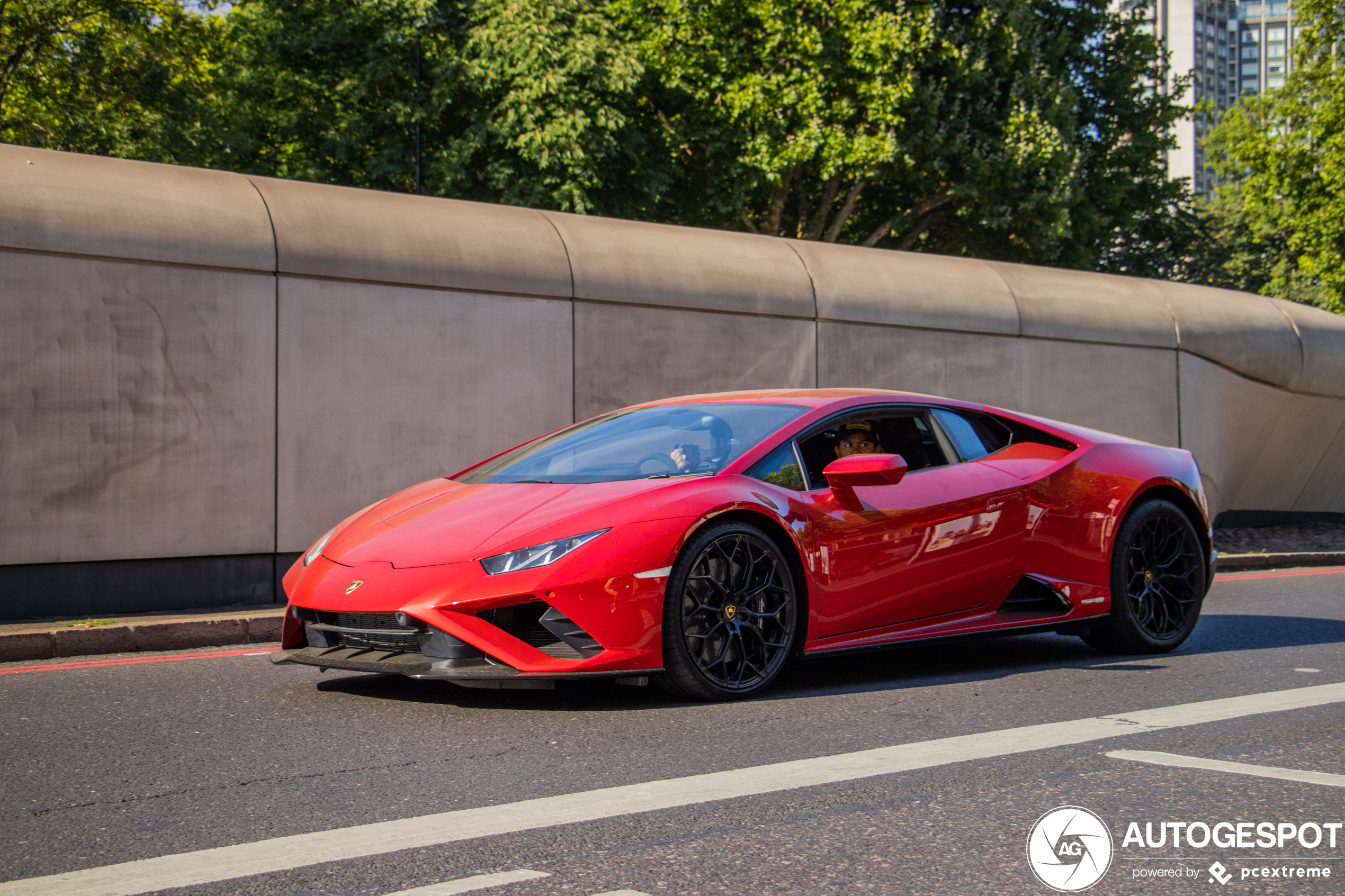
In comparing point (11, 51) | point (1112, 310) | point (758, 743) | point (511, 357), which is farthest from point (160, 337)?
point (11, 51)

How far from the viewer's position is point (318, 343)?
9242 mm

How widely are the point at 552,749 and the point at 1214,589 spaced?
8.02 metres

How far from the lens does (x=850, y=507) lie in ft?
18.1

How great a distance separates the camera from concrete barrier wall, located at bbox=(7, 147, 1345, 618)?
815cm

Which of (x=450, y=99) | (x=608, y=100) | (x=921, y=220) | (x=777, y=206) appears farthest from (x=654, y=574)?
(x=921, y=220)

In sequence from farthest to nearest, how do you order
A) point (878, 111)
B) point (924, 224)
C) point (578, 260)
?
point (924, 224)
point (878, 111)
point (578, 260)

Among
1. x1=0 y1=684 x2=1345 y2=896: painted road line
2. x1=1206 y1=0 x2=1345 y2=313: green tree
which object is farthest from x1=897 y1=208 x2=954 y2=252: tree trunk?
x1=0 y1=684 x2=1345 y2=896: painted road line

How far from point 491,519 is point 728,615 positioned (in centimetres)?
101

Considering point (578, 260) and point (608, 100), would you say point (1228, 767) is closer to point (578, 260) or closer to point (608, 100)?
point (578, 260)

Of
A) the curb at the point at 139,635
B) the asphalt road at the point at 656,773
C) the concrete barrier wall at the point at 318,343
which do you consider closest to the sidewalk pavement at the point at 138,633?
the curb at the point at 139,635

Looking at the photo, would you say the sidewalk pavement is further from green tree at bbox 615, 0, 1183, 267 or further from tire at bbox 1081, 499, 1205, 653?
green tree at bbox 615, 0, 1183, 267

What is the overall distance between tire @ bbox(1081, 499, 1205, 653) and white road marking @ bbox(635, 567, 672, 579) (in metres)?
2.67

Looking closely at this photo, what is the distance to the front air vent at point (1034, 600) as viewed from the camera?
6078mm

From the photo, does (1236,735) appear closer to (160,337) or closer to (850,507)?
(850,507)
